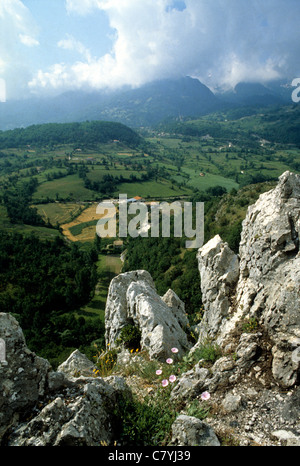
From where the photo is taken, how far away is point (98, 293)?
82.1m

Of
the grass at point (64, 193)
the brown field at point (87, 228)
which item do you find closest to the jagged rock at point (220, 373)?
the brown field at point (87, 228)

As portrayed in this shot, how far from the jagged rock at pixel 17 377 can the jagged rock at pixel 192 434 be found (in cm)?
341

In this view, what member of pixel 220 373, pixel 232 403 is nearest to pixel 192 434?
pixel 232 403

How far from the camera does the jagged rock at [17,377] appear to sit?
5926 millimetres

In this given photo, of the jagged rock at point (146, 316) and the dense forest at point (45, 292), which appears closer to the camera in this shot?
the jagged rock at point (146, 316)

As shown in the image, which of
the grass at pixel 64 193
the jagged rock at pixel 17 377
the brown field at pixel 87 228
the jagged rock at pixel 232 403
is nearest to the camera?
the jagged rock at pixel 17 377

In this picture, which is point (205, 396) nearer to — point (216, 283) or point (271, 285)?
point (271, 285)

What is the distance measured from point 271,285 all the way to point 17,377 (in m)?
7.79

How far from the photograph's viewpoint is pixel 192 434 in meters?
5.38

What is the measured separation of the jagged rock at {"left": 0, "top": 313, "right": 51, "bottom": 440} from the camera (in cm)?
593

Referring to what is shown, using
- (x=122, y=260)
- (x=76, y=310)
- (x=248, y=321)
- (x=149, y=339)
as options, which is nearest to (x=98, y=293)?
(x=76, y=310)

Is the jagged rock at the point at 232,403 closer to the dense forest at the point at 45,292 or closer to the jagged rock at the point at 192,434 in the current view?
the jagged rock at the point at 192,434

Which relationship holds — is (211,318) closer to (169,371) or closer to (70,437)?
(169,371)

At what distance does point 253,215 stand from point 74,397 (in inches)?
349
